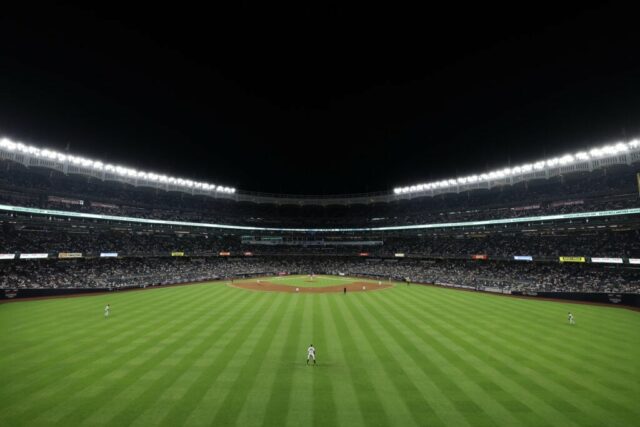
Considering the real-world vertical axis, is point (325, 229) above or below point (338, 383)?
above

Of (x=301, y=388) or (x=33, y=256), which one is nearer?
(x=301, y=388)

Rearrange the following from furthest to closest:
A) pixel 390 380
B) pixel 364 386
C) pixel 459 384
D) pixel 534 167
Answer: pixel 534 167
pixel 390 380
pixel 459 384
pixel 364 386

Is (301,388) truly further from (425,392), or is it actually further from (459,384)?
(459,384)

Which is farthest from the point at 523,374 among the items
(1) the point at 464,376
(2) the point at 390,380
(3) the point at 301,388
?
(3) the point at 301,388

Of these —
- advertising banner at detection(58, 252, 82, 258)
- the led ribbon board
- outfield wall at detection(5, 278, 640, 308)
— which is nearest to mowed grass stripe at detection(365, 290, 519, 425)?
outfield wall at detection(5, 278, 640, 308)

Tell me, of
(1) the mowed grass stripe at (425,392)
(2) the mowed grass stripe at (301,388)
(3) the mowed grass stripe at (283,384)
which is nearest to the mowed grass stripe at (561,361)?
(1) the mowed grass stripe at (425,392)

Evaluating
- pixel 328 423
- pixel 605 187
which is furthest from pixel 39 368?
pixel 605 187

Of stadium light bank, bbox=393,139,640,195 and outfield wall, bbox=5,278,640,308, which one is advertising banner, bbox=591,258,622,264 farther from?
stadium light bank, bbox=393,139,640,195

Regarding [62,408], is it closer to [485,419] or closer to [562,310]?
[485,419]
